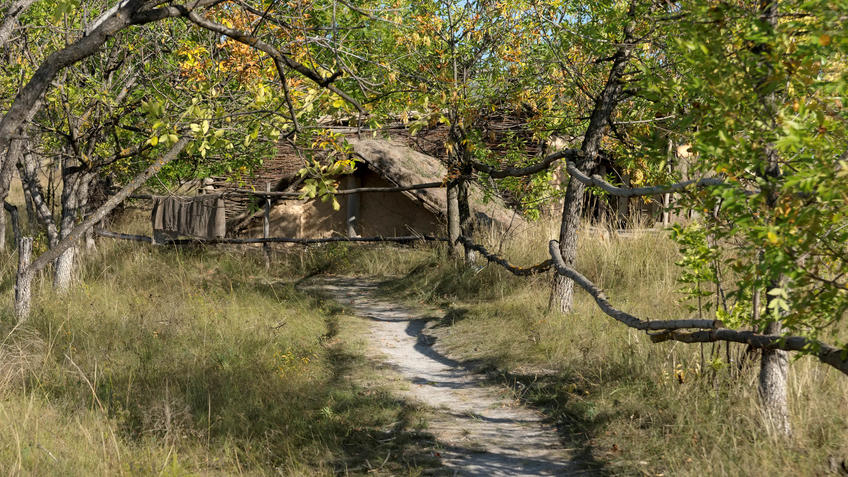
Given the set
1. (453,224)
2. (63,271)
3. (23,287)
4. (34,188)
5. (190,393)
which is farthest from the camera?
(453,224)

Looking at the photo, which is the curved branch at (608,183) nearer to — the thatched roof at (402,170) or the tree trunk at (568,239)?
the tree trunk at (568,239)

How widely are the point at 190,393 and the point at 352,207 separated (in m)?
9.89

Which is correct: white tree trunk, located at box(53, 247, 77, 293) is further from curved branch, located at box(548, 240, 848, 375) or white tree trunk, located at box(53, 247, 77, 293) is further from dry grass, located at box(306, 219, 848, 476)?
curved branch, located at box(548, 240, 848, 375)

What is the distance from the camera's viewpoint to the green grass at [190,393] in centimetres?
499

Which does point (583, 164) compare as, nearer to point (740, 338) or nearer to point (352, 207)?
point (740, 338)

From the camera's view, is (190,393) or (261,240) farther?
(261,240)

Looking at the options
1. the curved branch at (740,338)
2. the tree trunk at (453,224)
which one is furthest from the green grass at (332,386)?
the tree trunk at (453,224)

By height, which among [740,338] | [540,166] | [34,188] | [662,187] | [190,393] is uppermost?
[540,166]

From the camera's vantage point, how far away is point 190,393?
612 centimetres

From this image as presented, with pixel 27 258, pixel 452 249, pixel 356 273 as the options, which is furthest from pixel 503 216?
pixel 27 258

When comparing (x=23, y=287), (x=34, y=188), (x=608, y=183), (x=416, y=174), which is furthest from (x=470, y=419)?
(x=416, y=174)

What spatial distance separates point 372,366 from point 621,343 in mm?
2603

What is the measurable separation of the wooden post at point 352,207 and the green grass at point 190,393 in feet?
20.0

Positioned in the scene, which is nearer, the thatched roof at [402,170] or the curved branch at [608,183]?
the curved branch at [608,183]
